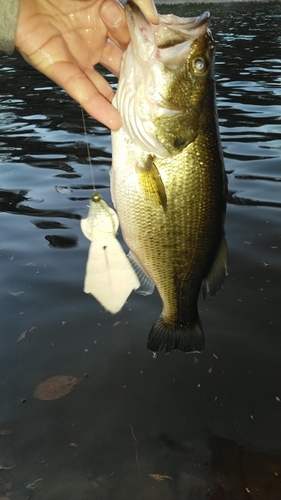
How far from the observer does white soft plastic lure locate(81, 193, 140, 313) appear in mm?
2893

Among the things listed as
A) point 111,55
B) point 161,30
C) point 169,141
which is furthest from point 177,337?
point 111,55

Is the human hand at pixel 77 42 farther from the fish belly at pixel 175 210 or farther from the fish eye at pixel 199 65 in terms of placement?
the fish eye at pixel 199 65

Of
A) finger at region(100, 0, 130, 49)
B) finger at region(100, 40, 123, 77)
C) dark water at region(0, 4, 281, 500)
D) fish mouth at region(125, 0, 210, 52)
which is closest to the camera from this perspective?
fish mouth at region(125, 0, 210, 52)

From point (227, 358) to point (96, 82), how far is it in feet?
6.69

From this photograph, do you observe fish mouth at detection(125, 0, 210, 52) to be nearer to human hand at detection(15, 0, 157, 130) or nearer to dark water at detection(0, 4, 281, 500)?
human hand at detection(15, 0, 157, 130)

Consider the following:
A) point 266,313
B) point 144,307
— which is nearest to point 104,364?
point 144,307

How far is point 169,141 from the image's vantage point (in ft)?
7.83

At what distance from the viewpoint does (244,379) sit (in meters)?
3.36

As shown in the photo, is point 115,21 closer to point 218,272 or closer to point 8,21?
point 8,21

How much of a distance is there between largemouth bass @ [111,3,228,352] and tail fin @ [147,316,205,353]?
0.51 metres

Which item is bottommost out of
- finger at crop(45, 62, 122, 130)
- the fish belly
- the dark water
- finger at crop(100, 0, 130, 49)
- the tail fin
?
the dark water

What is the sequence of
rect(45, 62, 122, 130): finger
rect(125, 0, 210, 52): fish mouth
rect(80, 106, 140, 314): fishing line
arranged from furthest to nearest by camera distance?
1. rect(80, 106, 140, 314): fishing line
2. rect(45, 62, 122, 130): finger
3. rect(125, 0, 210, 52): fish mouth

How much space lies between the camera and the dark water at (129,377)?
2.79 m

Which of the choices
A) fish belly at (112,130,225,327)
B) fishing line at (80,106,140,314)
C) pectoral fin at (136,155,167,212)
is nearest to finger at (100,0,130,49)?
fishing line at (80,106,140,314)
